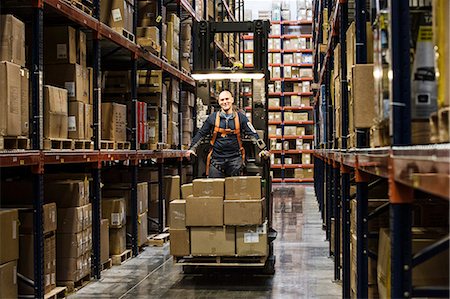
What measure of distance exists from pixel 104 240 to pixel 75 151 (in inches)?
61.5

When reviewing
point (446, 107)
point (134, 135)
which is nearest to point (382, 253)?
point (446, 107)

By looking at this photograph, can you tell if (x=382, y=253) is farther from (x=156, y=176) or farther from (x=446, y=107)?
(x=156, y=176)

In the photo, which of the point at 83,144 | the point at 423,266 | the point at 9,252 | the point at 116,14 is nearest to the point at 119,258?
the point at 83,144

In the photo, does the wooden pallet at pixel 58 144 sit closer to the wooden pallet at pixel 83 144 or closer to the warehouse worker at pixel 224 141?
the wooden pallet at pixel 83 144

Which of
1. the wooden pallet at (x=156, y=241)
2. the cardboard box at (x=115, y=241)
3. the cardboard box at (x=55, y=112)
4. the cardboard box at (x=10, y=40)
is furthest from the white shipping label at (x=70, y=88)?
the wooden pallet at (x=156, y=241)

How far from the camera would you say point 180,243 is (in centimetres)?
695

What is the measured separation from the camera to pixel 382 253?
4.07 meters

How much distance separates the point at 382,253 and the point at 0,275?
314 centimetres

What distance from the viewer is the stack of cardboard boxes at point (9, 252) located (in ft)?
17.4

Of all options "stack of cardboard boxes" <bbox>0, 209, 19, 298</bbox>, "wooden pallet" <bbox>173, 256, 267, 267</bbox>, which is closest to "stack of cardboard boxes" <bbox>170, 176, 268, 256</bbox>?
"wooden pallet" <bbox>173, 256, 267, 267</bbox>

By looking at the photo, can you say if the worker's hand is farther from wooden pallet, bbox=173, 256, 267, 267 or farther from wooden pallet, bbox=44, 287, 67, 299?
wooden pallet, bbox=44, 287, 67, 299

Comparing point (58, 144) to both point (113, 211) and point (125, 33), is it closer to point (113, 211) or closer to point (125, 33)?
point (113, 211)

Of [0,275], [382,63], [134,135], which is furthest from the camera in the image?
[134,135]

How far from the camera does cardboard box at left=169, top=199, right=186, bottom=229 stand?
7004mm
